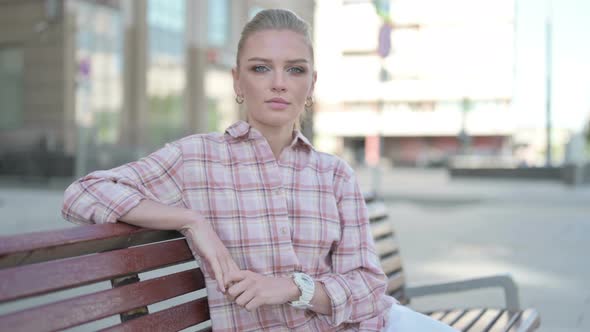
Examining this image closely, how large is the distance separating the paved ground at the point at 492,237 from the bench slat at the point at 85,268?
3262 millimetres

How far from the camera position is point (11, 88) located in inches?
947

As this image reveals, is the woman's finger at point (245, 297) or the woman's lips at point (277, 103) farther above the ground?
the woman's lips at point (277, 103)

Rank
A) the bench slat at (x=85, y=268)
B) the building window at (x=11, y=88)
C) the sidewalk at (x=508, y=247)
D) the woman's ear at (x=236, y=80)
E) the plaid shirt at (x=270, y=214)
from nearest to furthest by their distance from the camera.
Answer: the bench slat at (x=85, y=268)
the plaid shirt at (x=270, y=214)
the woman's ear at (x=236, y=80)
the sidewalk at (x=508, y=247)
the building window at (x=11, y=88)

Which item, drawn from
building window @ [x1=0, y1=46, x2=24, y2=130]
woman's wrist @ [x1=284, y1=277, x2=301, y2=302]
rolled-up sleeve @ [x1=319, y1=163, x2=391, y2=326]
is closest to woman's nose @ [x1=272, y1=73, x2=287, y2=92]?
→ rolled-up sleeve @ [x1=319, y1=163, x2=391, y2=326]

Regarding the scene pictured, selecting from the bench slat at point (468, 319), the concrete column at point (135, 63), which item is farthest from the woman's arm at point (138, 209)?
the concrete column at point (135, 63)

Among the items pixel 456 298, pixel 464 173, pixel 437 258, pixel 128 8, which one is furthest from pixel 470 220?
pixel 128 8

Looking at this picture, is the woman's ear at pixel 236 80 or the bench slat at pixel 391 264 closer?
the woman's ear at pixel 236 80

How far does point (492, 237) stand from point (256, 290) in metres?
7.67

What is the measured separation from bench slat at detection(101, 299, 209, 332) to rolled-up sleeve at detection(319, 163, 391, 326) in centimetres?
34

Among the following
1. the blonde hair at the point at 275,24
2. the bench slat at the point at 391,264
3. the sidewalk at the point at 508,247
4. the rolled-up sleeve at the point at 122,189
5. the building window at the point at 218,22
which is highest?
the building window at the point at 218,22

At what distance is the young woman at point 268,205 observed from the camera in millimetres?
1691

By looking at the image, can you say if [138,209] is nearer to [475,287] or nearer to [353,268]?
[353,268]

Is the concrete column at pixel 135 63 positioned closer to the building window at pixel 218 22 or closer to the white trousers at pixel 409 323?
the building window at pixel 218 22

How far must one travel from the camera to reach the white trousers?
1970 millimetres
